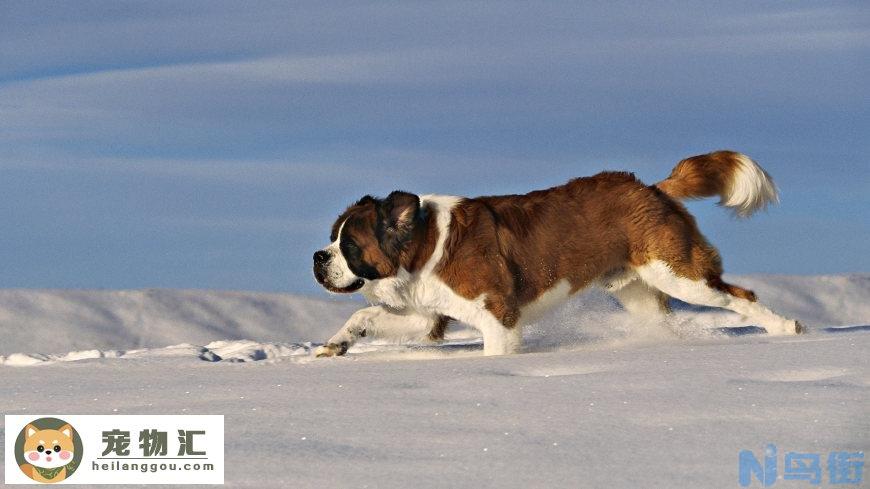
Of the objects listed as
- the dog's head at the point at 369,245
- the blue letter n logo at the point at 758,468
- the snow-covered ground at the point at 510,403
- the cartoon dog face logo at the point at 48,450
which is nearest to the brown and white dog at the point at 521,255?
the dog's head at the point at 369,245

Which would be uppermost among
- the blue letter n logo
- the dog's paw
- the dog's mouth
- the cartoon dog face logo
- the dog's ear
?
the dog's ear

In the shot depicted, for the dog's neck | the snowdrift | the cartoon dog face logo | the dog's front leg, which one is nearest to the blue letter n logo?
the cartoon dog face logo

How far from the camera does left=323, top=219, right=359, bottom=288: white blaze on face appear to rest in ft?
21.7

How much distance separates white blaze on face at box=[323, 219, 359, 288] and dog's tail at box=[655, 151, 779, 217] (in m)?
2.53

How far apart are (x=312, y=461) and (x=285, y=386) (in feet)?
4.64

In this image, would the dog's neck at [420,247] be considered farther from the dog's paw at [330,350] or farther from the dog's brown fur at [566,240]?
the dog's paw at [330,350]

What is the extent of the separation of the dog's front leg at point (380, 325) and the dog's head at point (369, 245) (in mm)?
448

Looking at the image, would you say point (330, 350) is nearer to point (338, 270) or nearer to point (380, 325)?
point (380, 325)

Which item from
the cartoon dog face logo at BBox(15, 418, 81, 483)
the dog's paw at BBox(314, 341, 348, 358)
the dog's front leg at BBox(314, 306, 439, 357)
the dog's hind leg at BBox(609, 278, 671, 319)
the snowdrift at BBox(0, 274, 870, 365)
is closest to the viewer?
the cartoon dog face logo at BBox(15, 418, 81, 483)

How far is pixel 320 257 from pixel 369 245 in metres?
0.34

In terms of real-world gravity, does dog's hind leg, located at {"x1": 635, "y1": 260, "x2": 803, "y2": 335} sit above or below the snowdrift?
below

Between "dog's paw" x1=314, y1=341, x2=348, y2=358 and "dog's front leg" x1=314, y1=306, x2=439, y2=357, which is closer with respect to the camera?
"dog's paw" x1=314, y1=341, x2=348, y2=358

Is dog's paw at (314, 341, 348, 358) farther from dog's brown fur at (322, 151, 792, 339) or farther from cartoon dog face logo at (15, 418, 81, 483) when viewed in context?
cartoon dog face logo at (15, 418, 81, 483)

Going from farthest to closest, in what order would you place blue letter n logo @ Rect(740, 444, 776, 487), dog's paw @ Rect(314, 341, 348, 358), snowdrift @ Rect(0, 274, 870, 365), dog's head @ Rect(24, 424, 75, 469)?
1. snowdrift @ Rect(0, 274, 870, 365)
2. dog's paw @ Rect(314, 341, 348, 358)
3. dog's head @ Rect(24, 424, 75, 469)
4. blue letter n logo @ Rect(740, 444, 776, 487)
